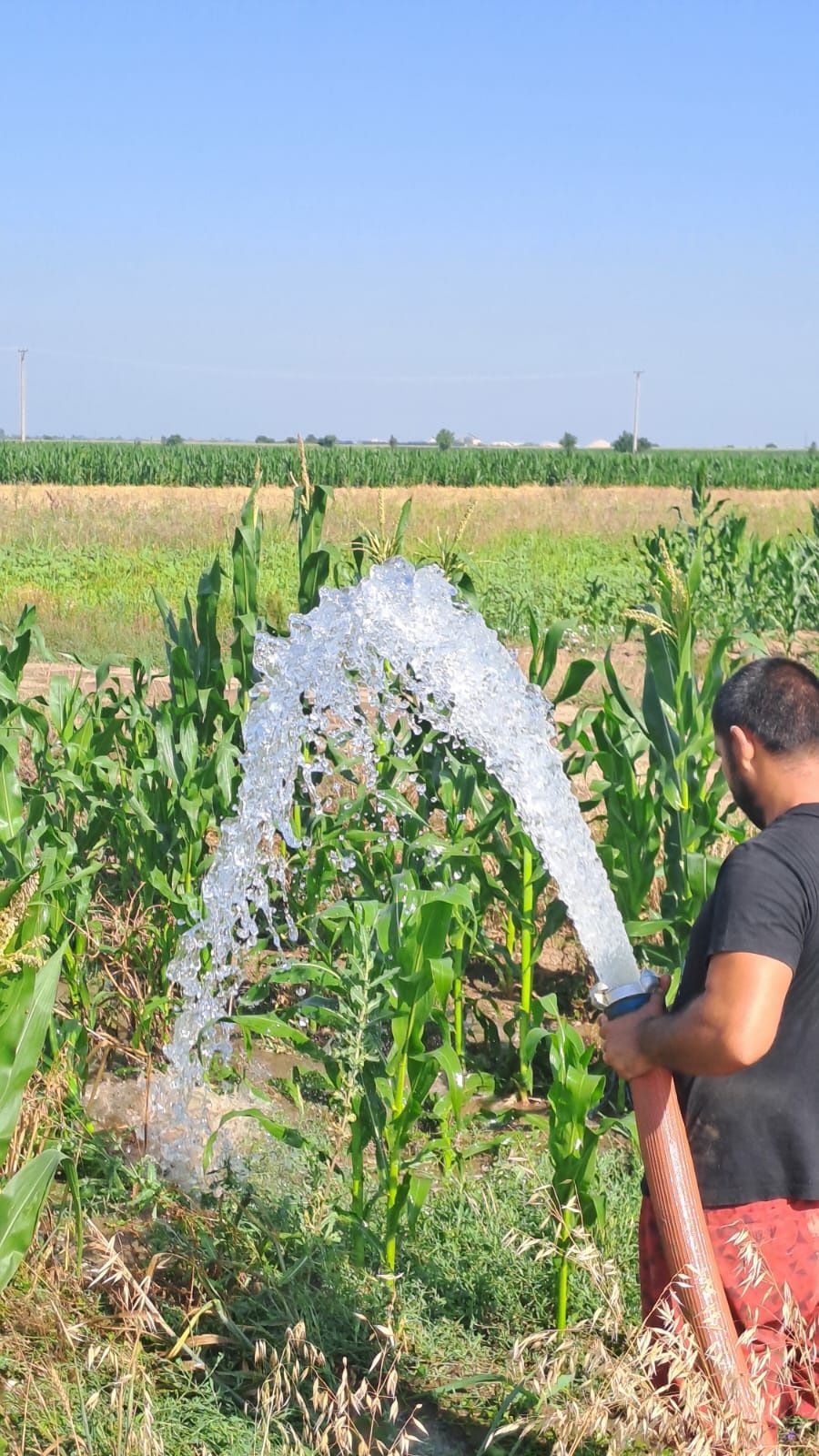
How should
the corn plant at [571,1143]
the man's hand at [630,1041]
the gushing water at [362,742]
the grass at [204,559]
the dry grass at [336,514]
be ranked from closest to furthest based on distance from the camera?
the man's hand at [630,1041], the corn plant at [571,1143], the gushing water at [362,742], the grass at [204,559], the dry grass at [336,514]

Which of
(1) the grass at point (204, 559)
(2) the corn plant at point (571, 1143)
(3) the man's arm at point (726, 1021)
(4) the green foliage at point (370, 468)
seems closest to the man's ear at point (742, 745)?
(3) the man's arm at point (726, 1021)

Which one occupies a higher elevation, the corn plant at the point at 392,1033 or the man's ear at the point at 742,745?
the man's ear at the point at 742,745

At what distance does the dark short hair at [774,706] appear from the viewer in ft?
6.72

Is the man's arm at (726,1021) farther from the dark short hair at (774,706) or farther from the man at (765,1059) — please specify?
the dark short hair at (774,706)

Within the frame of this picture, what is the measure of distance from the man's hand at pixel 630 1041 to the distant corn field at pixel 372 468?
3309 cm

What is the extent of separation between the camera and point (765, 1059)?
6.93ft

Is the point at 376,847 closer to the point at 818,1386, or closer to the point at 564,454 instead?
the point at 818,1386

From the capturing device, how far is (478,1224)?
3.15 meters

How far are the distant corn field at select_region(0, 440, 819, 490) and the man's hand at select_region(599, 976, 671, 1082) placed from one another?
33.1 meters

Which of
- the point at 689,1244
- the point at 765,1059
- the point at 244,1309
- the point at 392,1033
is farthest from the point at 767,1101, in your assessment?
the point at 244,1309

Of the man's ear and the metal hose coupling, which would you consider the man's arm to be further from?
the man's ear

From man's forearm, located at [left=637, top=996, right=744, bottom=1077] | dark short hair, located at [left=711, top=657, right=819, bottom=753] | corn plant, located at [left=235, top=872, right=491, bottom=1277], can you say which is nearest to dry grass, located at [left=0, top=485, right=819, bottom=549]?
corn plant, located at [left=235, top=872, right=491, bottom=1277]

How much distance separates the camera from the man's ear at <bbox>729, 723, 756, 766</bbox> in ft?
6.81

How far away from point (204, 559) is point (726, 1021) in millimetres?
14504
